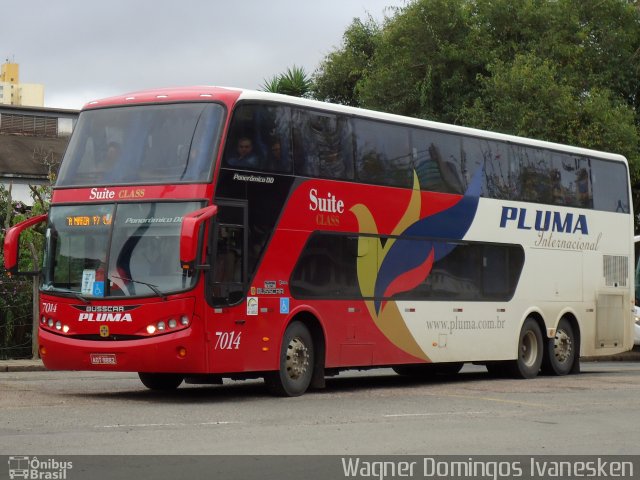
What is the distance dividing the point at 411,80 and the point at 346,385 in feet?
75.2

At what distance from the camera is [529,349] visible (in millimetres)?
23453

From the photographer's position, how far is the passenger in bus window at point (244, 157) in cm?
1650

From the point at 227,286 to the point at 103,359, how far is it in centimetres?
182

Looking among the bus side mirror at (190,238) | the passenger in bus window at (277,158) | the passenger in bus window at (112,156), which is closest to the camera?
the bus side mirror at (190,238)

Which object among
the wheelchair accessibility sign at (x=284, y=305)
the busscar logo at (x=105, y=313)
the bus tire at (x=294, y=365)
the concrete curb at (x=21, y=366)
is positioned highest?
the wheelchair accessibility sign at (x=284, y=305)

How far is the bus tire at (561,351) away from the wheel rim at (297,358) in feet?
24.7

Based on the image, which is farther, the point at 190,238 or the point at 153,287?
the point at 153,287

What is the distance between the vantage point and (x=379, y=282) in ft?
63.8

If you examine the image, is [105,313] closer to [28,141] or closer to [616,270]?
[616,270]

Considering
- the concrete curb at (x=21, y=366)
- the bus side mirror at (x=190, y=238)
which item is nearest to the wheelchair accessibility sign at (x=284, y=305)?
the bus side mirror at (x=190, y=238)

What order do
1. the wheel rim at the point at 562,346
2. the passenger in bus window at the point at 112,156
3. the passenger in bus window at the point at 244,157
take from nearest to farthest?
1. the passenger in bus window at the point at 244,157
2. the passenger in bus window at the point at 112,156
3. the wheel rim at the point at 562,346

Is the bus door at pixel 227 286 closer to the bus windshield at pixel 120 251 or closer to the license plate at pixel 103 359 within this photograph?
the bus windshield at pixel 120 251
